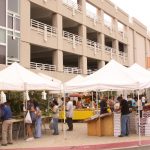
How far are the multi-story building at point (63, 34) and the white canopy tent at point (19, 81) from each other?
37.4 ft

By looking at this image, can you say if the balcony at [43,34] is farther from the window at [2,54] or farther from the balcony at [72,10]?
the window at [2,54]

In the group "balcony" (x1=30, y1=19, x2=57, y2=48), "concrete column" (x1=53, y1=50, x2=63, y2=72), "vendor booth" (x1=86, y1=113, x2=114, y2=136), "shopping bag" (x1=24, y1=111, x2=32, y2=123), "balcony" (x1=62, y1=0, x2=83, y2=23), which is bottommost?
"vendor booth" (x1=86, y1=113, x2=114, y2=136)

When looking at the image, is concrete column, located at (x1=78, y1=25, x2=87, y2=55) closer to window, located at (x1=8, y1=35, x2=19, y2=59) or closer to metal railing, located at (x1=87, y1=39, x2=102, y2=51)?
metal railing, located at (x1=87, y1=39, x2=102, y2=51)

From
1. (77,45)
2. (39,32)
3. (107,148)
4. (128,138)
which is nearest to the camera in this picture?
(107,148)

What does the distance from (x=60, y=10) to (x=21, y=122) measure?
2208cm

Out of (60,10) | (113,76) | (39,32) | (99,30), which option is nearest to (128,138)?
(113,76)

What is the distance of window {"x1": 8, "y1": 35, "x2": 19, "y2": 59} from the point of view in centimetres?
3145

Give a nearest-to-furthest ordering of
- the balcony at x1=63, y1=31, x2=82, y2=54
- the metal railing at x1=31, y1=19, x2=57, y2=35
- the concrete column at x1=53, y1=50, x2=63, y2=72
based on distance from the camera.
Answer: the metal railing at x1=31, y1=19, x2=57, y2=35 → the concrete column at x1=53, y1=50, x2=63, y2=72 → the balcony at x1=63, y1=31, x2=82, y2=54

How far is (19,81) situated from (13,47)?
14.0 m

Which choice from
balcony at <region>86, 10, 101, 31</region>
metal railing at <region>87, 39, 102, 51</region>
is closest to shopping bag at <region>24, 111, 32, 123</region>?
metal railing at <region>87, 39, 102, 51</region>

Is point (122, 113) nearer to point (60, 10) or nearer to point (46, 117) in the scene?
point (46, 117)

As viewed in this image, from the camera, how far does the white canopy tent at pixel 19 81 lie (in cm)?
1769

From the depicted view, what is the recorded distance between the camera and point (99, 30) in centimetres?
4984

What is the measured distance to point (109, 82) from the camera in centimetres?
1862
